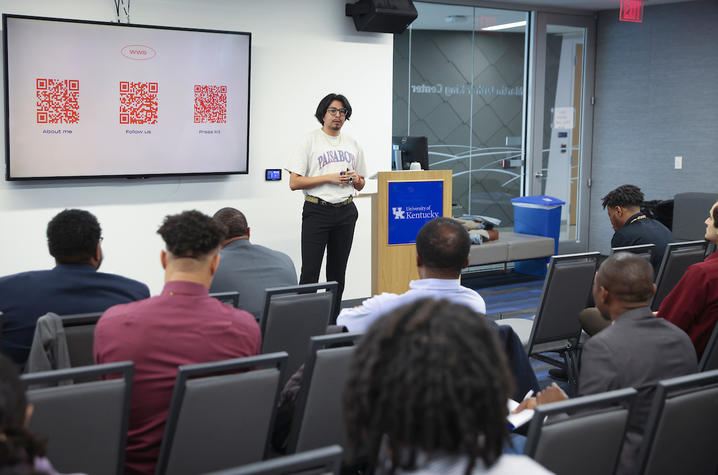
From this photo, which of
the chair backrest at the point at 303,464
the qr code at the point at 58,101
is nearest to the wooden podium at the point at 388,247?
the qr code at the point at 58,101

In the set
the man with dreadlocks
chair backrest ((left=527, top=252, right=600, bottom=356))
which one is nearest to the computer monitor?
chair backrest ((left=527, top=252, right=600, bottom=356))

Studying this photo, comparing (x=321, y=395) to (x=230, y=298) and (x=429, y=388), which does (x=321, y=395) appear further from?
(x=429, y=388)

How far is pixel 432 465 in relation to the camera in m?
1.12

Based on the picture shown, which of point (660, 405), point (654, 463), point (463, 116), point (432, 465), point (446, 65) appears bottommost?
point (654, 463)

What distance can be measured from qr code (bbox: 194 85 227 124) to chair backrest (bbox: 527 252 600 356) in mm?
3209

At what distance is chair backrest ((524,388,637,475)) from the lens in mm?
1760

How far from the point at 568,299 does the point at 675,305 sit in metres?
0.85

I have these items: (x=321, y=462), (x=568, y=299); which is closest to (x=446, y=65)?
(x=568, y=299)

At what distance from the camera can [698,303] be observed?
10.2ft

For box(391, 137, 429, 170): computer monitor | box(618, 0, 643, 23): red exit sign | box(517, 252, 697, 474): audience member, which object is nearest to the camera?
box(517, 252, 697, 474): audience member

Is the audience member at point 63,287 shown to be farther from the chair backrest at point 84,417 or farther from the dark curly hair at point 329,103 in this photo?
the dark curly hair at point 329,103

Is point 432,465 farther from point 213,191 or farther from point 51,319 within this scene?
point 213,191

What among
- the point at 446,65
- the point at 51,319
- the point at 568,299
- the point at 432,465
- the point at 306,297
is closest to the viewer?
the point at 432,465

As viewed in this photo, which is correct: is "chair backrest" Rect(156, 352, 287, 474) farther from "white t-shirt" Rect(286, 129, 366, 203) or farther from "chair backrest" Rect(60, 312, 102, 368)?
"white t-shirt" Rect(286, 129, 366, 203)
